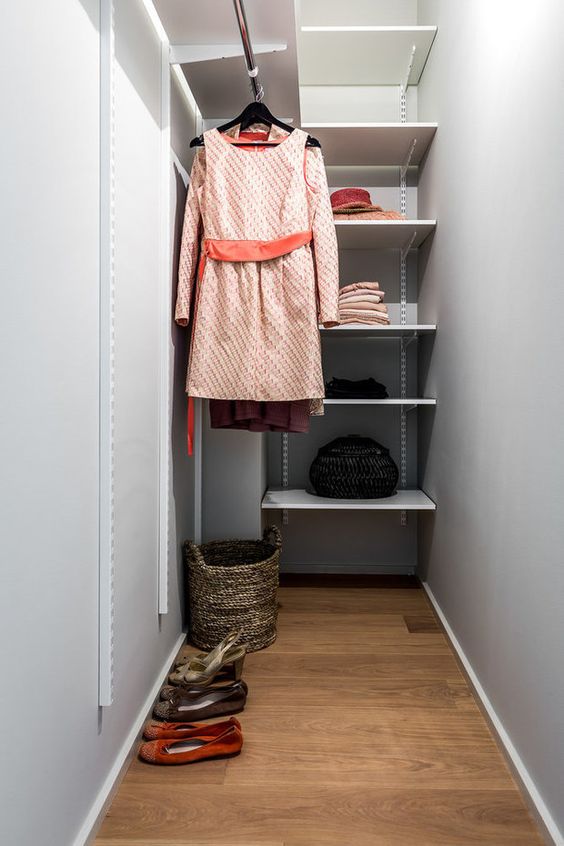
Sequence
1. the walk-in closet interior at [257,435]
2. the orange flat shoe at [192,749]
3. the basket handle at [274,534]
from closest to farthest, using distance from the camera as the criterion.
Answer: the walk-in closet interior at [257,435], the orange flat shoe at [192,749], the basket handle at [274,534]

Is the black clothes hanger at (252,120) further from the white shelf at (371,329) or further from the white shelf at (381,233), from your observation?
the white shelf at (371,329)

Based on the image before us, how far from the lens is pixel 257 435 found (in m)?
2.35

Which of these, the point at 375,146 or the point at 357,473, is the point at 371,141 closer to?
the point at 375,146

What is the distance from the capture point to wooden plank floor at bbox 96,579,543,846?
1.22 metres

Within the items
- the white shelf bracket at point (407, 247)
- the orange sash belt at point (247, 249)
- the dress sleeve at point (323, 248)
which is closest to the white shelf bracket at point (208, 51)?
the dress sleeve at point (323, 248)

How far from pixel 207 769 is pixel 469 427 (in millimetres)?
→ 1165

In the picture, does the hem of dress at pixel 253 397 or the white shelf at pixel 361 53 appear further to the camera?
the white shelf at pixel 361 53

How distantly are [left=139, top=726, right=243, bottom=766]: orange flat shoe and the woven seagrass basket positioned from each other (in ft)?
1.67

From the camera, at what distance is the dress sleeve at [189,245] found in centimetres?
185

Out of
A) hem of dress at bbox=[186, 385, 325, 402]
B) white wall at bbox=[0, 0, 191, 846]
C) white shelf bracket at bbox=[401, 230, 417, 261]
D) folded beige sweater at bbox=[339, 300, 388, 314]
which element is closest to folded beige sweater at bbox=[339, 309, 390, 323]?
folded beige sweater at bbox=[339, 300, 388, 314]

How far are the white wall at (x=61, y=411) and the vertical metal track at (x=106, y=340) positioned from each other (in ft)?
0.07

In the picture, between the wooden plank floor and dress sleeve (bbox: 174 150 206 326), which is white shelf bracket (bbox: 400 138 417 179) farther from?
the wooden plank floor

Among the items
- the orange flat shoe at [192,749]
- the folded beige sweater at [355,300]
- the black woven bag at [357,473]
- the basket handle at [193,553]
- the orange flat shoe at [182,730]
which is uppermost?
the folded beige sweater at [355,300]

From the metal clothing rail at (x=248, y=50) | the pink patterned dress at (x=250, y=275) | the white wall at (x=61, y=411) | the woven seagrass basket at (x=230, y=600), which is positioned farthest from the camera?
the woven seagrass basket at (x=230, y=600)
